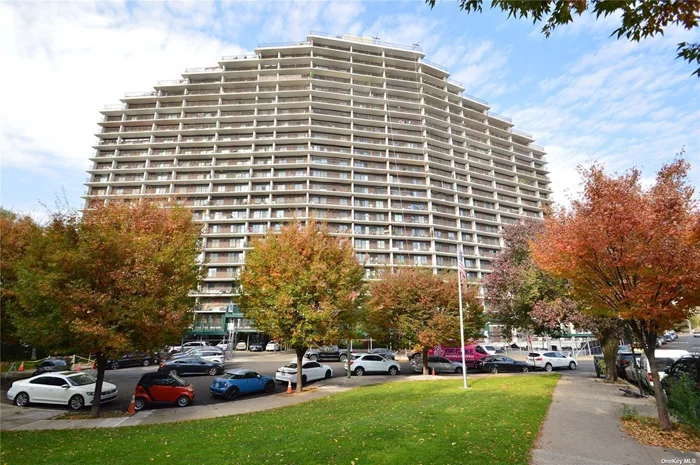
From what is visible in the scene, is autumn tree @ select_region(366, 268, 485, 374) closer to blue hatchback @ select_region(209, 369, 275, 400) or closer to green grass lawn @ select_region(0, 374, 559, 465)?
blue hatchback @ select_region(209, 369, 275, 400)

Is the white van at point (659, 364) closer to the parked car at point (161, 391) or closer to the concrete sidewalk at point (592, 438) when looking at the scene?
the concrete sidewalk at point (592, 438)

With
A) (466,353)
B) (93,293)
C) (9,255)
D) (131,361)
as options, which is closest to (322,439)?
(93,293)

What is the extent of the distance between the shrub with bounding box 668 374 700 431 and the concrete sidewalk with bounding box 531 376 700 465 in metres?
1.27

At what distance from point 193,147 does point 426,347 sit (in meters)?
67.0

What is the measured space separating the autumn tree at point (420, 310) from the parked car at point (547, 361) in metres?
7.18

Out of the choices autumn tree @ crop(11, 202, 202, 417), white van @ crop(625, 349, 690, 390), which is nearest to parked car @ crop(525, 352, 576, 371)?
white van @ crop(625, 349, 690, 390)

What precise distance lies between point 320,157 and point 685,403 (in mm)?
68173

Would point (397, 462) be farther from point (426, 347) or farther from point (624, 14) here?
point (426, 347)

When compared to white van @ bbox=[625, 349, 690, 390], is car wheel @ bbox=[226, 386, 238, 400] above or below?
below

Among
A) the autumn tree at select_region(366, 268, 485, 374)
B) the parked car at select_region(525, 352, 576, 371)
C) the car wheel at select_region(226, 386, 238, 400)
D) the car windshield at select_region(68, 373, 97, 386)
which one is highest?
the autumn tree at select_region(366, 268, 485, 374)

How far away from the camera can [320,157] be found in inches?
2876

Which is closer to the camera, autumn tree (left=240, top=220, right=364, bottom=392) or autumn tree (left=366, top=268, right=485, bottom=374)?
autumn tree (left=240, top=220, right=364, bottom=392)

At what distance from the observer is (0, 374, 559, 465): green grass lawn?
7.44 m

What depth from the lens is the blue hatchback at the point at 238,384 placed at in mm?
19516
